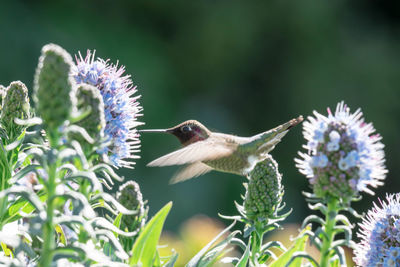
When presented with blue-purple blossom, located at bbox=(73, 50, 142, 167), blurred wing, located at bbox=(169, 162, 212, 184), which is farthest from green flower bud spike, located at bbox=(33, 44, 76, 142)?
blurred wing, located at bbox=(169, 162, 212, 184)

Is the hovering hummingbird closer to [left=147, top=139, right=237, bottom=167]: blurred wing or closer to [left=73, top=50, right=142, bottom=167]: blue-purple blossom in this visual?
[left=147, top=139, right=237, bottom=167]: blurred wing

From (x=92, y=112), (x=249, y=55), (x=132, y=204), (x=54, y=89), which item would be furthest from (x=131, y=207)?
(x=249, y=55)

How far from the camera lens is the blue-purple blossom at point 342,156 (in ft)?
5.08

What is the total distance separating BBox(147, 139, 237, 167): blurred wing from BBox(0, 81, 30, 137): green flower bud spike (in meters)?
0.47

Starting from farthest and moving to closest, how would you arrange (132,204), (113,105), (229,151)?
(229,151), (113,105), (132,204)

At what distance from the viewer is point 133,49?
29.0 feet

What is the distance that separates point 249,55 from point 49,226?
28.7 ft

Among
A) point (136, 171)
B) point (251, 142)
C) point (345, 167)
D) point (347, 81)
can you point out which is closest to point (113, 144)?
point (345, 167)

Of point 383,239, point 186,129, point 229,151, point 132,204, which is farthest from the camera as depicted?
point 186,129

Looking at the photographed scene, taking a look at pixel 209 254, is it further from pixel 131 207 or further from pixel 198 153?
pixel 198 153

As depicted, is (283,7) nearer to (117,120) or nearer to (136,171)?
(136,171)

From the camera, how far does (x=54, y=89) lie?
1.30m

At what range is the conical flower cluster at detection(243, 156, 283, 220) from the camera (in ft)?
6.71

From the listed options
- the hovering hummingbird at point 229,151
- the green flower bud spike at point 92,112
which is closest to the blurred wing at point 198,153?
the hovering hummingbird at point 229,151
